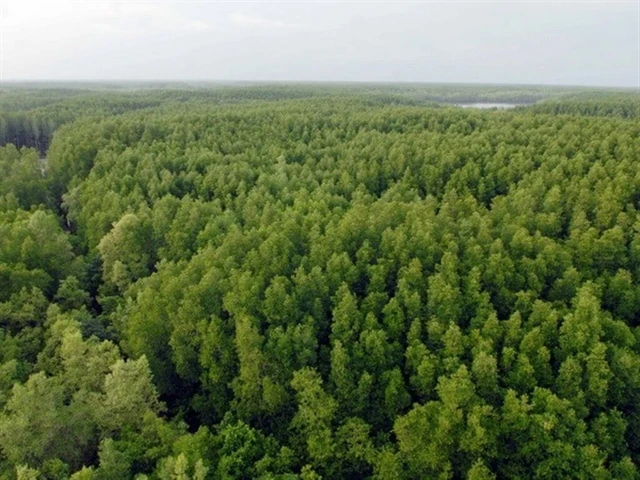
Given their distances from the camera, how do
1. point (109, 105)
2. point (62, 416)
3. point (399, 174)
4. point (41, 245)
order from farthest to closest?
1. point (109, 105)
2. point (399, 174)
3. point (41, 245)
4. point (62, 416)

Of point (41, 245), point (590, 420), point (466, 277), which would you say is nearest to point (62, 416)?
point (41, 245)

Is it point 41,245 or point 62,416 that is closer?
point 62,416

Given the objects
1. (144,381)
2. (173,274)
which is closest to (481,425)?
(144,381)

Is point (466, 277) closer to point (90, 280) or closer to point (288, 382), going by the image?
point (288, 382)

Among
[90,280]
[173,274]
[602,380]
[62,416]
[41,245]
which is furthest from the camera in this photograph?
[90,280]

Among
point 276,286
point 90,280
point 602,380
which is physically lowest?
point 90,280

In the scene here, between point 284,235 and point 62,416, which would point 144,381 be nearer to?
point 62,416

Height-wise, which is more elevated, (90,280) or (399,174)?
(399,174)
